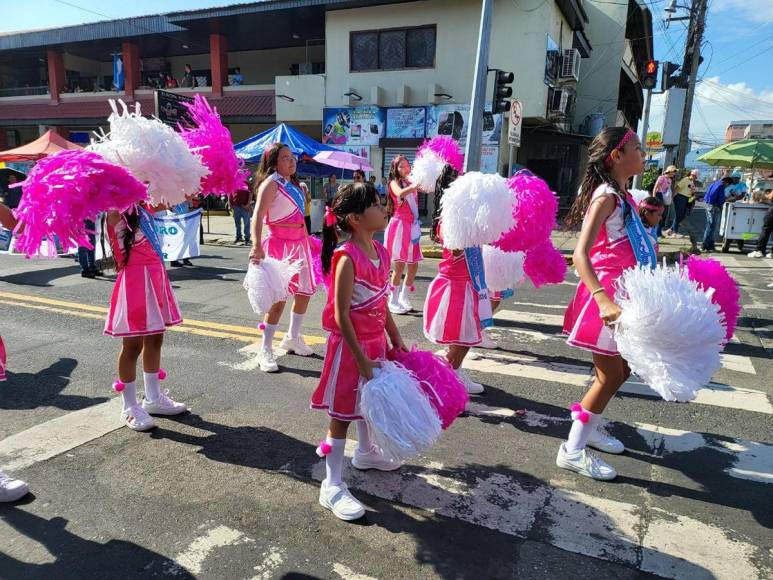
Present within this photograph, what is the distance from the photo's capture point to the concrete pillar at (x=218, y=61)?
74.3ft

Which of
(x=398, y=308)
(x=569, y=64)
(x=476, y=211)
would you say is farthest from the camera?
(x=569, y=64)

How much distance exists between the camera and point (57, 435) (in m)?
3.59

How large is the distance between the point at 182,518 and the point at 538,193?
3.10 m

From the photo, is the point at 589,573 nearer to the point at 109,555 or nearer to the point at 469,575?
the point at 469,575

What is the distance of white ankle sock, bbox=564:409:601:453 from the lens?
3.14m

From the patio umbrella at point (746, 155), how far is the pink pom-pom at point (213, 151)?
46.3ft

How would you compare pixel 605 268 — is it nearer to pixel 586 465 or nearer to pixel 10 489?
pixel 586 465

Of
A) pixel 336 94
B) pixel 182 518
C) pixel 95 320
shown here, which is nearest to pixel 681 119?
pixel 336 94

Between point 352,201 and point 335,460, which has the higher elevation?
point 352,201

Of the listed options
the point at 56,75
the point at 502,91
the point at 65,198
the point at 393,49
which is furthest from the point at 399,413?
the point at 56,75

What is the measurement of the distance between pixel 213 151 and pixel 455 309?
2052mm

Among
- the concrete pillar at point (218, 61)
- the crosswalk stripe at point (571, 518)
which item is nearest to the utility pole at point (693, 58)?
the concrete pillar at point (218, 61)

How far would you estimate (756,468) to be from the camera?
329 centimetres

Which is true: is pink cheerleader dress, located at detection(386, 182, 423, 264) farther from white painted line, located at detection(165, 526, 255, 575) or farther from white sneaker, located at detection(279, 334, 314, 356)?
white painted line, located at detection(165, 526, 255, 575)
